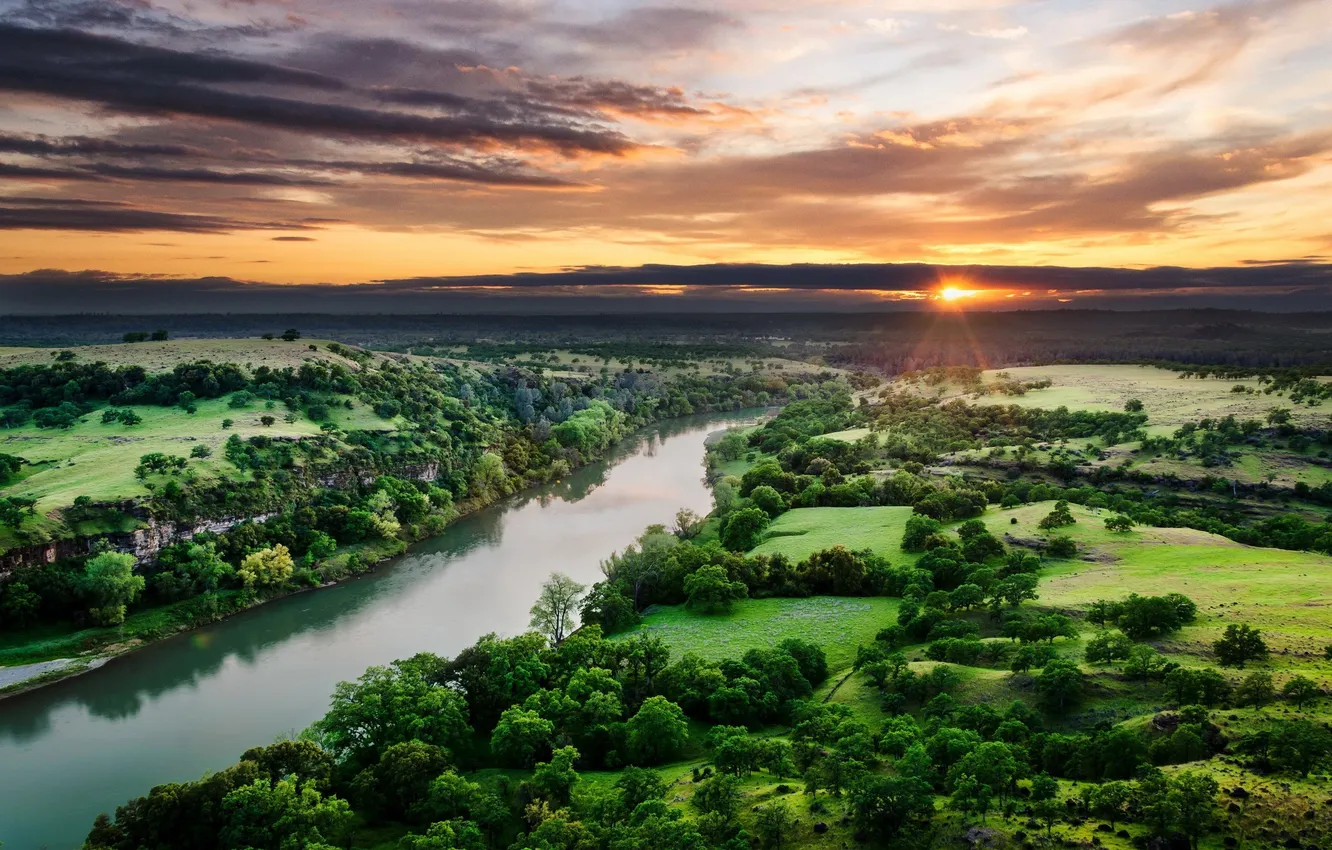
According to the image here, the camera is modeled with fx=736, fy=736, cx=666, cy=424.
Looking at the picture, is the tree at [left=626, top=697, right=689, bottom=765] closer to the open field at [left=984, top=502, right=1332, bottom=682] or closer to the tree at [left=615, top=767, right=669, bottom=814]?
the tree at [left=615, top=767, right=669, bottom=814]

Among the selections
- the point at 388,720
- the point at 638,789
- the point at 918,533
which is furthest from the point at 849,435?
the point at 638,789

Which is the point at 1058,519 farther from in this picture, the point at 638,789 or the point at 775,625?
the point at 638,789

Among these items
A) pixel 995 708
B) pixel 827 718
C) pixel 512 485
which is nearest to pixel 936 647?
pixel 995 708

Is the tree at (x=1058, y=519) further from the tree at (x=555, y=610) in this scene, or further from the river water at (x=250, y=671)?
the river water at (x=250, y=671)

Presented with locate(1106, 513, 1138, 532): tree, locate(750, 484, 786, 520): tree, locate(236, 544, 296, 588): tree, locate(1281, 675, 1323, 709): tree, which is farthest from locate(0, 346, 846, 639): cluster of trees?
locate(1281, 675, 1323, 709): tree

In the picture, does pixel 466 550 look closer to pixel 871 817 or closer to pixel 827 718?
pixel 827 718
